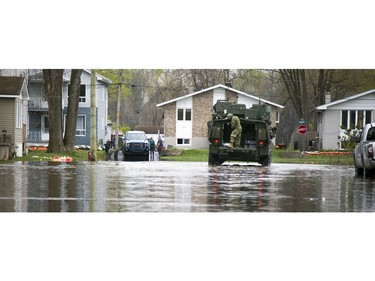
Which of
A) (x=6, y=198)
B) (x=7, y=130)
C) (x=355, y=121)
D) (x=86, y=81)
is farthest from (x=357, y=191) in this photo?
(x=86, y=81)

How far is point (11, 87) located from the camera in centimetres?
4572

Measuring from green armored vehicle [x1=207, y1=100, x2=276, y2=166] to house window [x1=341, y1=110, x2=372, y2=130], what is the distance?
76.1 ft

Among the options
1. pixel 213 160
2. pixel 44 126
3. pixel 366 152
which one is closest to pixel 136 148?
pixel 44 126

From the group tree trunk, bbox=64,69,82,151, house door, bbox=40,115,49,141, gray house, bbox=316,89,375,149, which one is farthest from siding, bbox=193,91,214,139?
tree trunk, bbox=64,69,82,151

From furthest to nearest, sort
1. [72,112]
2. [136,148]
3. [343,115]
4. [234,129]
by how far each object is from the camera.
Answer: [343,115], [136,148], [72,112], [234,129]

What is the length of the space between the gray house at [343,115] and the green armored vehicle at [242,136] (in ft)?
72.9

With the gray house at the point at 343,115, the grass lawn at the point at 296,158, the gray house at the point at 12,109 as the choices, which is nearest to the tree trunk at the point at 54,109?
the gray house at the point at 12,109

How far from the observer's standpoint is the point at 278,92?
274 ft

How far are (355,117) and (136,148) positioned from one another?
14.9m

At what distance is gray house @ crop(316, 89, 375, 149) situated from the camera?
189ft

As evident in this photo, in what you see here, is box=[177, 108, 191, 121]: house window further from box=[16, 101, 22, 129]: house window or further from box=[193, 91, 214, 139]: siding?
box=[16, 101, 22, 129]: house window

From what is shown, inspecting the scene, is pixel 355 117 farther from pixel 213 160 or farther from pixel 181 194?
pixel 181 194

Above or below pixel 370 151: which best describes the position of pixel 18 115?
above

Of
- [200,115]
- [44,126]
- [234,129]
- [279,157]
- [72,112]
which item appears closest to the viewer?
[234,129]
